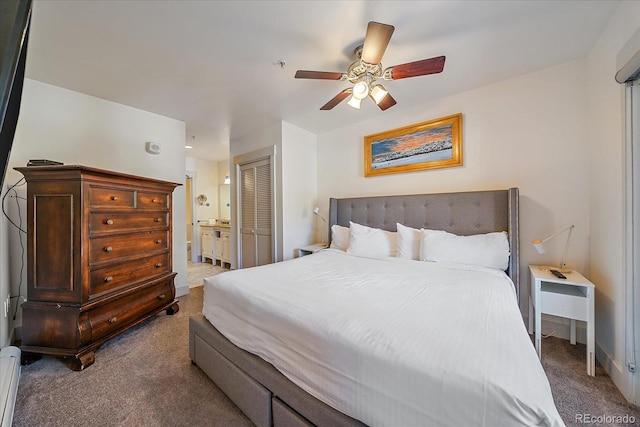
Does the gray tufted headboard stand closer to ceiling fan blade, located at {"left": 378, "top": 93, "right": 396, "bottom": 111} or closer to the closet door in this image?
ceiling fan blade, located at {"left": 378, "top": 93, "right": 396, "bottom": 111}

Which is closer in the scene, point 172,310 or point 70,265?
point 70,265

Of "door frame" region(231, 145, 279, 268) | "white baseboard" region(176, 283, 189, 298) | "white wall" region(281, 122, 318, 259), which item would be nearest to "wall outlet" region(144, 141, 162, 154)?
"door frame" region(231, 145, 279, 268)

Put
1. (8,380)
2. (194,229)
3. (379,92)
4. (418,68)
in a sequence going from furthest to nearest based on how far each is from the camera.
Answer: (194,229), (379,92), (418,68), (8,380)

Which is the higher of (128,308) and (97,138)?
(97,138)

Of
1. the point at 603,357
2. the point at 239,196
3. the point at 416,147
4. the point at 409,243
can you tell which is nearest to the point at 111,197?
the point at 239,196

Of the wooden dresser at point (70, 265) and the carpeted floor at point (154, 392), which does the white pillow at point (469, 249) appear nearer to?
the carpeted floor at point (154, 392)

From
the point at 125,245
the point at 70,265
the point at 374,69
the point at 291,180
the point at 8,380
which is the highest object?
the point at 374,69

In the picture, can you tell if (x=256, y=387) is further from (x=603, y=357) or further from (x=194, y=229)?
(x=194, y=229)

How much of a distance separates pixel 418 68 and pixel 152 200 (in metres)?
2.77

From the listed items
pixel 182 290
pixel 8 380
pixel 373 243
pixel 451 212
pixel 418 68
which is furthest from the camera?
pixel 182 290

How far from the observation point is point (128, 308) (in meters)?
2.23

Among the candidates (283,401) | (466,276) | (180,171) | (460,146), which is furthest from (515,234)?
(180,171)

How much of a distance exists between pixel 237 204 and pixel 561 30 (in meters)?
4.27

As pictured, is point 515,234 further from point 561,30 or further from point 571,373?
point 561,30
